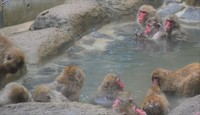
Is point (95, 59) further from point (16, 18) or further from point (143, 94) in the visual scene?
point (16, 18)

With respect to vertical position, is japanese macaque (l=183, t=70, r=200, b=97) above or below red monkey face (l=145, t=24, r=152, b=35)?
above

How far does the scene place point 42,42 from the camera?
31.1 feet

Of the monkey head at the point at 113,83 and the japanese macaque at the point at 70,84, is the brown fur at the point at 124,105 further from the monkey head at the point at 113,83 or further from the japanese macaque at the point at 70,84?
the japanese macaque at the point at 70,84

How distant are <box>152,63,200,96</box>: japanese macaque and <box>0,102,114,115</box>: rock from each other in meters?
1.71

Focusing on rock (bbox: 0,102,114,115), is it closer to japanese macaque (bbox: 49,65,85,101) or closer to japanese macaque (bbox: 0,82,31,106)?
japanese macaque (bbox: 0,82,31,106)

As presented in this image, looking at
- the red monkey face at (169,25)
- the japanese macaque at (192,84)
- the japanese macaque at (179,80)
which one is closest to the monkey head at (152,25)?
the red monkey face at (169,25)

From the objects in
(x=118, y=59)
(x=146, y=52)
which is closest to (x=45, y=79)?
(x=118, y=59)

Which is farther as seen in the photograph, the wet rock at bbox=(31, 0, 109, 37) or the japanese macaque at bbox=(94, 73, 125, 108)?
the wet rock at bbox=(31, 0, 109, 37)

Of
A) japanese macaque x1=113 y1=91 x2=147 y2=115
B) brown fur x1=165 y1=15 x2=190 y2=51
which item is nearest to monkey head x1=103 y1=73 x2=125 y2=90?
japanese macaque x1=113 y1=91 x2=147 y2=115

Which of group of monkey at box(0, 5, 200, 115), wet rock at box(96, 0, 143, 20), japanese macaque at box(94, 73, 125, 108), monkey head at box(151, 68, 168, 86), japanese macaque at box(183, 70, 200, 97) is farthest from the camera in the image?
wet rock at box(96, 0, 143, 20)

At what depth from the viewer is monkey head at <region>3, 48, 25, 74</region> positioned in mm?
7434

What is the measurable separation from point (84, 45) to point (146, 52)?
3.72 ft

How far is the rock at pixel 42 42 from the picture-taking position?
30.1ft

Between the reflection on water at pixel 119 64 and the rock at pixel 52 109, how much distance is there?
1459 millimetres
